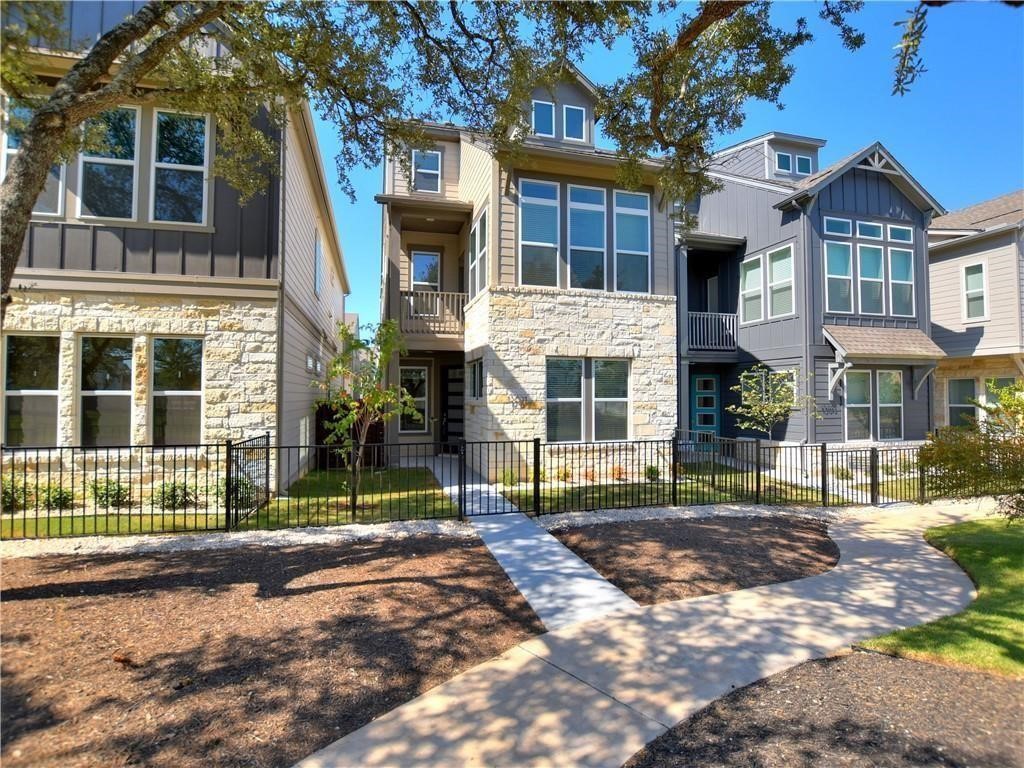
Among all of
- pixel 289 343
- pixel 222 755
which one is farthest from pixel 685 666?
pixel 289 343

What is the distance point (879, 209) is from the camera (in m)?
14.2

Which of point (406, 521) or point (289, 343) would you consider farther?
point (289, 343)

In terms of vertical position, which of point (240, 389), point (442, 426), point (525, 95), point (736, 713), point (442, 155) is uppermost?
point (442, 155)

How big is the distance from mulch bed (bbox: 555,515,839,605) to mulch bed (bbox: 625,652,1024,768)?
1.61 m

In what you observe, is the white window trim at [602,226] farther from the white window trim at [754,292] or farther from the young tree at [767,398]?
the white window trim at [754,292]

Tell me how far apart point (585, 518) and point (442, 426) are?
9.25m

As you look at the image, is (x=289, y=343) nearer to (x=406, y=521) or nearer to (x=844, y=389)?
(x=406, y=521)

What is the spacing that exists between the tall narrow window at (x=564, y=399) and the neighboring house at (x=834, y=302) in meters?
3.34

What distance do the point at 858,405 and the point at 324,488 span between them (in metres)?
14.0

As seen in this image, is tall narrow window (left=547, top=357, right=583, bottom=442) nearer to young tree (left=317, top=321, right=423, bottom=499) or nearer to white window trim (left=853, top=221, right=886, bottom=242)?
young tree (left=317, top=321, right=423, bottom=499)

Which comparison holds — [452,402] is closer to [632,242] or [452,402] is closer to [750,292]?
[632,242]

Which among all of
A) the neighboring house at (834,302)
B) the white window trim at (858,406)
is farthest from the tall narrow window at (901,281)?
the white window trim at (858,406)

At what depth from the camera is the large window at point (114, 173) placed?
8.34m

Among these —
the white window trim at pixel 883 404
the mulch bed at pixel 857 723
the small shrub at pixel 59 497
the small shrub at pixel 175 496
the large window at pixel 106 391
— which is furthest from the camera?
the white window trim at pixel 883 404
